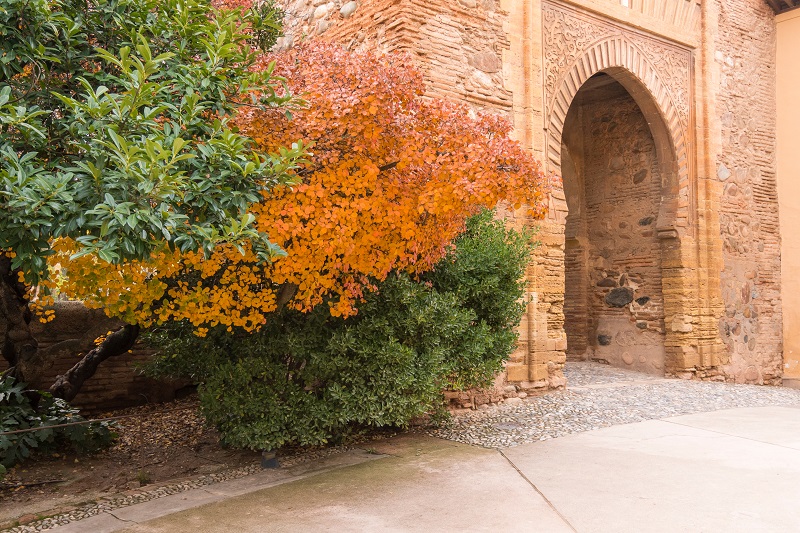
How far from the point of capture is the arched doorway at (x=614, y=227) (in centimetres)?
964

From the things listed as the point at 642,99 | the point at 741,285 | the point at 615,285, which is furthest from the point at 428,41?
the point at 741,285

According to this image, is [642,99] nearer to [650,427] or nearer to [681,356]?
[681,356]

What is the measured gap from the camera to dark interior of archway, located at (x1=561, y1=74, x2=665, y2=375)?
9.70 m

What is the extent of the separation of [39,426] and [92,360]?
2.97 ft

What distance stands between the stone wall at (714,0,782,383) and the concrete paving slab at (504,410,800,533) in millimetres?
4650

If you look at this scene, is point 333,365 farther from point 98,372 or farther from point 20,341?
point 98,372

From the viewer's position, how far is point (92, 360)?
5.87 meters

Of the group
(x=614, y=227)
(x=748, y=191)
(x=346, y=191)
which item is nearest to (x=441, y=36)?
(x=346, y=191)

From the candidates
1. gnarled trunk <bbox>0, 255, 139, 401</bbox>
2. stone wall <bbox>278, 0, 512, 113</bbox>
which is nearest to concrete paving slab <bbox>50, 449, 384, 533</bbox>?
gnarled trunk <bbox>0, 255, 139, 401</bbox>

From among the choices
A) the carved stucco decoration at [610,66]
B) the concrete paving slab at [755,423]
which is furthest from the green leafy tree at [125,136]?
the carved stucco decoration at [610,66]

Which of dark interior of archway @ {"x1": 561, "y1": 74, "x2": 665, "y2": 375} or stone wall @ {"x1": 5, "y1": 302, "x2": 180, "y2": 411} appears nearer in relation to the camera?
stone wall @ {"x1": 5, "y1": 302, "x2": 180, "y2": 411}

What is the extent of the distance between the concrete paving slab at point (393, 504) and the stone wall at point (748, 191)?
6548 millimetres

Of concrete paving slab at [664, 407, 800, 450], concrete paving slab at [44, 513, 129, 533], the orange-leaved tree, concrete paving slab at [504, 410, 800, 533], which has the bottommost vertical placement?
concrete paving slab at [44, 513, 129, 533]

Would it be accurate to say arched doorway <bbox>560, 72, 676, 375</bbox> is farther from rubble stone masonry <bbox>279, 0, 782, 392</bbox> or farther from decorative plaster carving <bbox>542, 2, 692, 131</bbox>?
decorative plaster carving <bbox>542, 2, 692, 131</bbox>
